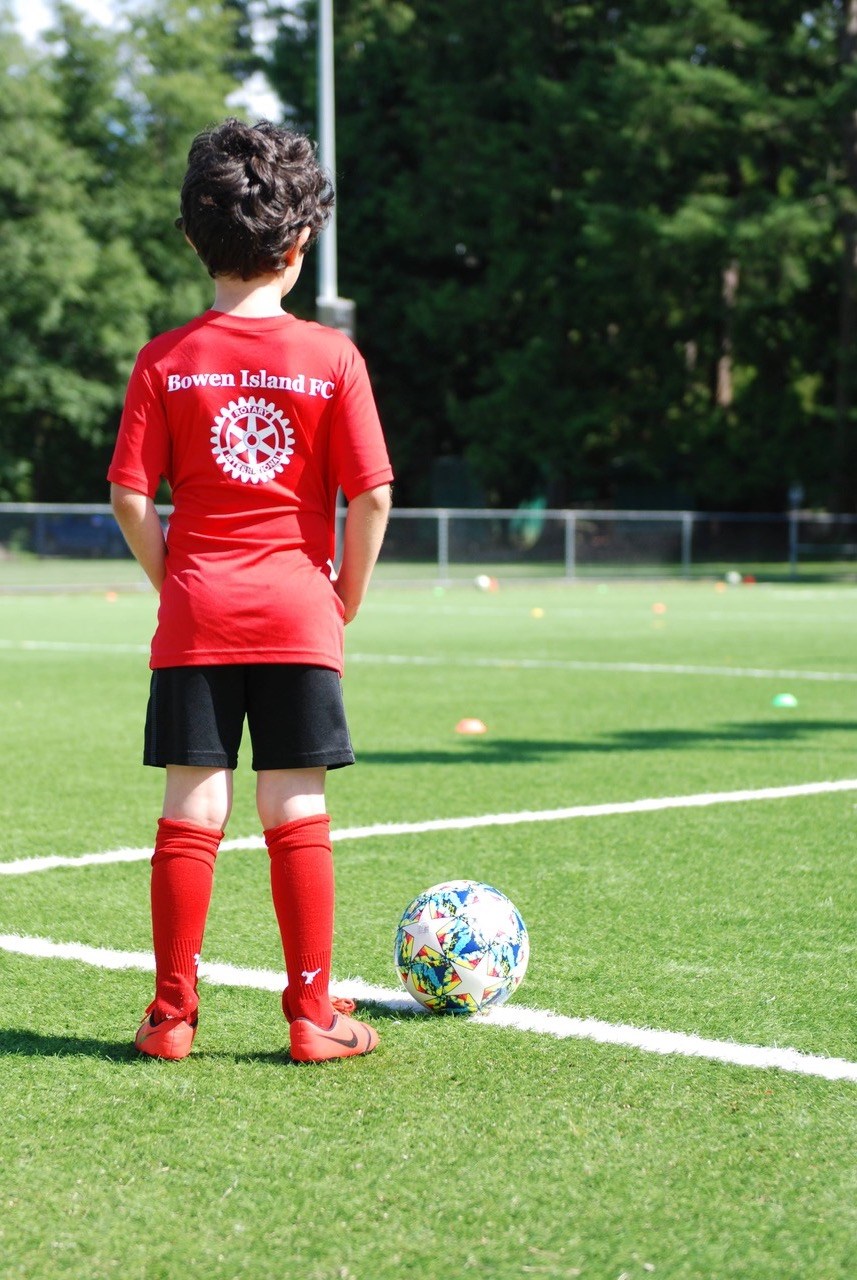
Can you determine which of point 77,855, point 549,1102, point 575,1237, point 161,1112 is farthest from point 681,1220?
point 77,855

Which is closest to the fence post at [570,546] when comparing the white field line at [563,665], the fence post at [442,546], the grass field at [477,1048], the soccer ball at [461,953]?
the fence post at [442,546]

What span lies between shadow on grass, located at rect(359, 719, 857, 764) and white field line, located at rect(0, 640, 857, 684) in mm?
3104

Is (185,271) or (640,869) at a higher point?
(185,271)

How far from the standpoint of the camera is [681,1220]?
2625 millimetres

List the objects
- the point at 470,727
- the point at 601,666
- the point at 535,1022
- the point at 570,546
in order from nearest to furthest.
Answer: the point at 535,1022 < the point at 470,727 < the point at 601,666 < the point at 570,546

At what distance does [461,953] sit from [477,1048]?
286mm

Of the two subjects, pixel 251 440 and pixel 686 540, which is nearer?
pixel 251 440

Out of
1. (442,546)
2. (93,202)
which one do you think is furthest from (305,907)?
(93,202)

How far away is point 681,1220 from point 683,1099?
2.03 feet

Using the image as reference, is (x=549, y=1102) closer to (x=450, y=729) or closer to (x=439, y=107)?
(x=450, y=729)

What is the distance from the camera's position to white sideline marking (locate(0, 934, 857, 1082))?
3.47m

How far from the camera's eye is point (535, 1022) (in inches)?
149

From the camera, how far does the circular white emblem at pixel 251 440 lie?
349cm

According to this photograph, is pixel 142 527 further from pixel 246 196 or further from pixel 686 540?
pixel 686 540
